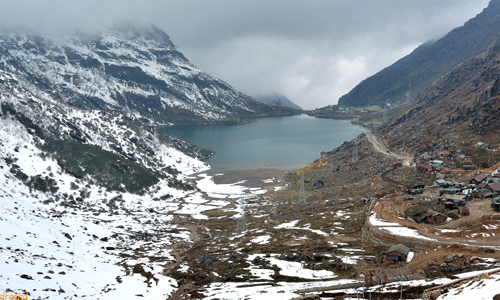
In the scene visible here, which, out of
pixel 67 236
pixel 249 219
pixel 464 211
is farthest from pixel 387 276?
pixel 249 219

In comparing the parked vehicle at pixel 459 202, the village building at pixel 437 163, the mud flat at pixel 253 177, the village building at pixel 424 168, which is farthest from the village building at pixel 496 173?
the mud flat at pixel 253 177

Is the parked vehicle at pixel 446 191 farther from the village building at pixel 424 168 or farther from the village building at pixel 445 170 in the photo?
the village building at pixel 424 168

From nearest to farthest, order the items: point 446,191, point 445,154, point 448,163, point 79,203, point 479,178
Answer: point 446,191, point 479,178, point 448,163, point 79,203, point 445,154

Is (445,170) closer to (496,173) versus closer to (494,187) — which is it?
(496,173)

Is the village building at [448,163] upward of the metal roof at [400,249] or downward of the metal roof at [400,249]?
upward

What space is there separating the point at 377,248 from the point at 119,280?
1667 inches

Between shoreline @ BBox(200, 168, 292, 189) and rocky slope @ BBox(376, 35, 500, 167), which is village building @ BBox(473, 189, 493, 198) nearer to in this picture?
rocky slope @ BBox(376, 35, 500, 167)

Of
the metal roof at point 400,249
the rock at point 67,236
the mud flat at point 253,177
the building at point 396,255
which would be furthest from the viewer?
the mud flat at point 253,177

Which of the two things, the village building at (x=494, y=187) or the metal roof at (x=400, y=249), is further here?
the village building at (x=494, y=187)

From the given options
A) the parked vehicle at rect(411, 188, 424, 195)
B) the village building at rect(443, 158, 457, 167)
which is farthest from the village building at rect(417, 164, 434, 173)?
the parked vehicle at rect(411, 188, 424, 195)

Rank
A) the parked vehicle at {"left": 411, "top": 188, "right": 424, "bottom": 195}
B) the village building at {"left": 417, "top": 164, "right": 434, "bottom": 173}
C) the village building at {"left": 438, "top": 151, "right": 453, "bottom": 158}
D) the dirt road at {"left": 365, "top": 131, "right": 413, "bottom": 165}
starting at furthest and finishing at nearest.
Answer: the dirt road at {"left": 365, "top": 131, "right": 413, "bottom": 165} → the village building at {"left": 438, "top": 151, "right": 453, "bottom": 158} → the village building at {"left": 417, "top": 164, "right": 434, "bottom": 173} → the parked vehicle at {"left": 411, "top": 188, "right": 424, "bottom": 195}

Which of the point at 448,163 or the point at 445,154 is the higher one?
the point at 445,154

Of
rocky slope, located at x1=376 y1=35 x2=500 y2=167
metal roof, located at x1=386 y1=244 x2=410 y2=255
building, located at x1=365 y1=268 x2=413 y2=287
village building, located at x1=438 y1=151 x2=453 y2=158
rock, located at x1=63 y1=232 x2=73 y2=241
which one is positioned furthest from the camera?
rocky slope, located at x1=376 y1=35 x2=500 y2=167

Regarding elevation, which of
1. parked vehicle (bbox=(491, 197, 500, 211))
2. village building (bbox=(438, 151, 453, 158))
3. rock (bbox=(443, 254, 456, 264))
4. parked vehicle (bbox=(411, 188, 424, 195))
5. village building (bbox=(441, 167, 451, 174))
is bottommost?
rock (bbox=(443, 254, 456, 264))
